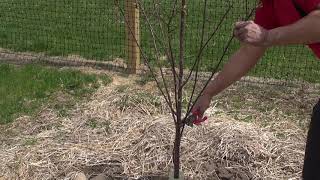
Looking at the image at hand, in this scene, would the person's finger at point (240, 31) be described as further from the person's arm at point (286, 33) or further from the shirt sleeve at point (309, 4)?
the shirt sleeve at point (309, 4)

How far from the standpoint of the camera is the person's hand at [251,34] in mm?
2191

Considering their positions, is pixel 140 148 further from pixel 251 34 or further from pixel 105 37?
pixel 105 37

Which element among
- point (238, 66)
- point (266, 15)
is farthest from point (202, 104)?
point (266, 15)

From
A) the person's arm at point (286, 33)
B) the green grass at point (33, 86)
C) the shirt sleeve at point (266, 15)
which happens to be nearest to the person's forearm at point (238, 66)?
the shirt sleeve at point (266, 15)

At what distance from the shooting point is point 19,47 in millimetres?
6859

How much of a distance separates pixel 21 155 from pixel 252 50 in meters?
1.98

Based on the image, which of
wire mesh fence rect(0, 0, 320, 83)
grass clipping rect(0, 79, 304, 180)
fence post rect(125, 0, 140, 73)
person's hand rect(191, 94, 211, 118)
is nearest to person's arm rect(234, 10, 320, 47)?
person's hand rect(191, 94, 211, 118)

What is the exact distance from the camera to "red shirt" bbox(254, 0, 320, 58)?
2167mm

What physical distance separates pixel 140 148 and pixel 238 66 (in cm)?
126

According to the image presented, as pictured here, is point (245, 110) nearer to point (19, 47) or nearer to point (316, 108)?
point (316, 108)

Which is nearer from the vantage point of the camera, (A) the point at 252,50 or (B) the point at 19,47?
(A) the point at 252,50

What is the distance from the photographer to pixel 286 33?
217cm

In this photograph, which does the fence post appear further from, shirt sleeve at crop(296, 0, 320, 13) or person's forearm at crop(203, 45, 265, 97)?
shirt sleeve at crop(296, 0, 320, 13)

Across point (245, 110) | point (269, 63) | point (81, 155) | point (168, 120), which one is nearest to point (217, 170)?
point (168, 120)
